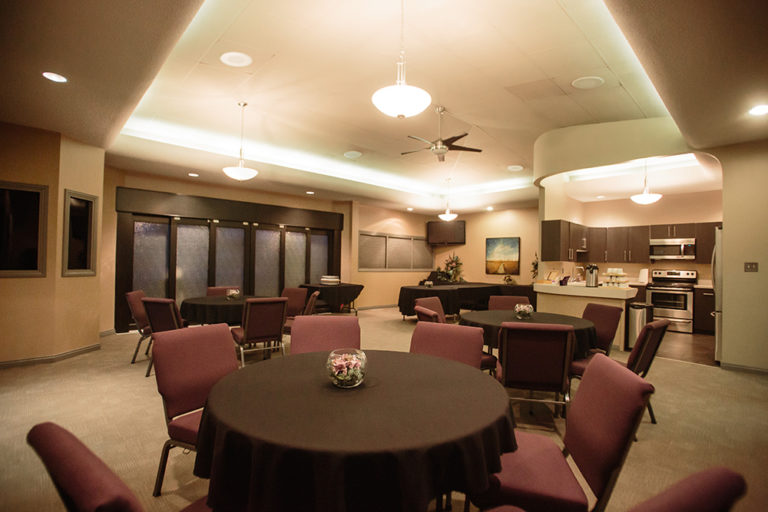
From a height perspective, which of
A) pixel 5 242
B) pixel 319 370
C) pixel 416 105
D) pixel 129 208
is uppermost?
pixel 416 105

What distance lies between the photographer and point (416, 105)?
3137 mm

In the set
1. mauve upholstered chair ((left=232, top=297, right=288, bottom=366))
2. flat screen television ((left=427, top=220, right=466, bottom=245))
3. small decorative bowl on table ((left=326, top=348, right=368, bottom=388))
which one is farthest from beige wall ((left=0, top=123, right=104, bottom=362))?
flat screen television ((left=427, top=220, right=466, bottom=245))

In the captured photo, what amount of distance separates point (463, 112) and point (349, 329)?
136 inches

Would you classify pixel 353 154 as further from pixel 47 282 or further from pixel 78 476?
pixel 78 476

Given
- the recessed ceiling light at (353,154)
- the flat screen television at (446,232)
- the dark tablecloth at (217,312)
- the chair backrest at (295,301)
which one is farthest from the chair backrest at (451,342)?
the flat screen television at (446,232)

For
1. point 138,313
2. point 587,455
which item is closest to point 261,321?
point 138,313

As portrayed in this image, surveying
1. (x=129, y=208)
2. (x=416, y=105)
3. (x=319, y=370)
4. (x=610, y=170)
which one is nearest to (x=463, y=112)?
(x=416, y=105)

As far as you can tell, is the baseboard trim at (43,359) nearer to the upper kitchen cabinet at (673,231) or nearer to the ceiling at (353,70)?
the ceiling at (353,70)

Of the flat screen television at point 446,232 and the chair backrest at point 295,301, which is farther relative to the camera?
the flat screen television at point 446,232

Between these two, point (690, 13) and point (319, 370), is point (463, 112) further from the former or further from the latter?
point (319, 370)

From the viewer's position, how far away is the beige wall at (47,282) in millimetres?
4684

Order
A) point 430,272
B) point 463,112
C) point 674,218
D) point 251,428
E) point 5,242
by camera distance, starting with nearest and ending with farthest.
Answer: point 251,428, point 5,242, point 463,112, point 674,218, point 430,272

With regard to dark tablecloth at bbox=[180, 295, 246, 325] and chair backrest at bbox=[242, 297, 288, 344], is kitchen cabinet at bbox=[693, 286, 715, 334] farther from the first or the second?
dark tablecloth at bbox=[180, 295, 246, 325]

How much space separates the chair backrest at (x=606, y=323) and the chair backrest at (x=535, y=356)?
1406mm
